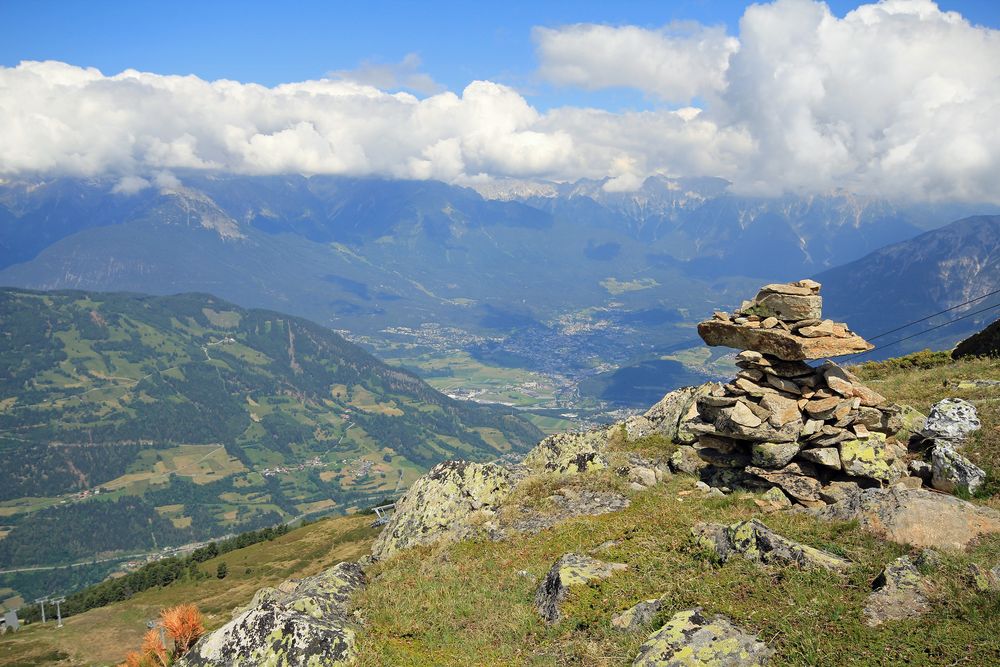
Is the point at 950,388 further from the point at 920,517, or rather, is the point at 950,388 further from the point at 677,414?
the point at 920,517

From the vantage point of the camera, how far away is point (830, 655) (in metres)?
10.8

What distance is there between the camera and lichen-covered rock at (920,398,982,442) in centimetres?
2298

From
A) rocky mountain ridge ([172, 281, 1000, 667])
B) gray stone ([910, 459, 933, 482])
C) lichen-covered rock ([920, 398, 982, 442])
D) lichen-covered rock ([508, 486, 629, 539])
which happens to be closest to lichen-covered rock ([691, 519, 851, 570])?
rocky mountain ridge ([172, 281, 1000, 667])

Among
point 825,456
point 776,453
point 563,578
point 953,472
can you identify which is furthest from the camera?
point 776,453

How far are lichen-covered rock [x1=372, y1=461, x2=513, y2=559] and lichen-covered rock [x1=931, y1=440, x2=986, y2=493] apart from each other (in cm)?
1649

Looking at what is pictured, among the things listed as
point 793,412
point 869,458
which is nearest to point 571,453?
point 793,412

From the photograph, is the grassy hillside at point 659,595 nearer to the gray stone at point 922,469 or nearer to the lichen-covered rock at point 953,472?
the lichen-covered rock at point 953,472

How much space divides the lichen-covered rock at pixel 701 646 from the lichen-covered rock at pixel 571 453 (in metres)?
14.4

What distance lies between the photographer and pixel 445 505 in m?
25.9

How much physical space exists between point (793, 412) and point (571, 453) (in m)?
13.3

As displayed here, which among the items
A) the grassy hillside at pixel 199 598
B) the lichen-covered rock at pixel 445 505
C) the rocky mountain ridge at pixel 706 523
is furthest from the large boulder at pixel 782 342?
the grassy hillside at pixel 199 598

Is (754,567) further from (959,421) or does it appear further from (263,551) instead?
(263,551)

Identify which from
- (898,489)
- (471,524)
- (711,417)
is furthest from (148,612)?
(898,489)

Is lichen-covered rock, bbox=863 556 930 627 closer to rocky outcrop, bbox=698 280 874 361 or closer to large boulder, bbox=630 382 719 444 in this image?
rocky outcrop, bbox=698 280 874 361
